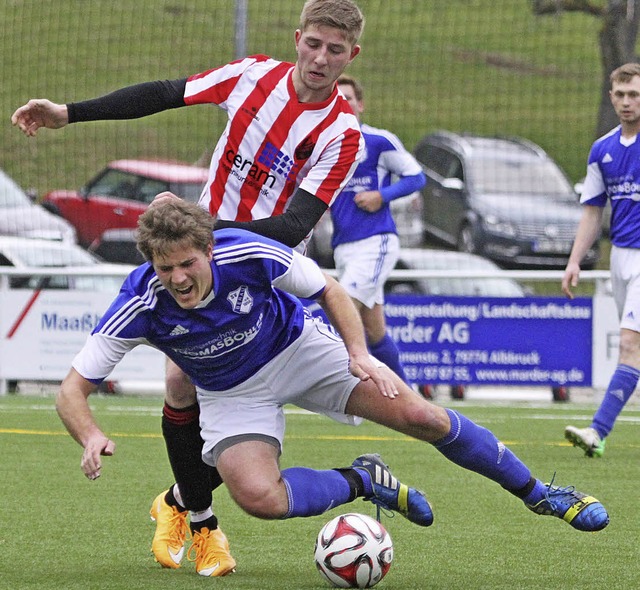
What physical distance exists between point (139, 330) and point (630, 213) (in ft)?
13.7

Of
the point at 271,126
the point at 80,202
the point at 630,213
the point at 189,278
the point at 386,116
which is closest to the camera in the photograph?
the point at 189,278

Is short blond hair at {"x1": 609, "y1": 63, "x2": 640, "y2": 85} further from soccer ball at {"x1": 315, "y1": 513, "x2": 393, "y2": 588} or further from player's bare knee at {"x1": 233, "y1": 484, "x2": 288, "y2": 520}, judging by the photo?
player's bare knee at {"x1": 233, "y1": 484, "x2": 288, "y2": 520}

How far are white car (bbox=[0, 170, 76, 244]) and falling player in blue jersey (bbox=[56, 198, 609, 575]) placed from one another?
1039 cm

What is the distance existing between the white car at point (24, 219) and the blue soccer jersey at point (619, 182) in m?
8.13

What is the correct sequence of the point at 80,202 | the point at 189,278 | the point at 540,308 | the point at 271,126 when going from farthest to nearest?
the point at 80,202 < the point at 540,308 < the point at 271,126 < the point at 189,278

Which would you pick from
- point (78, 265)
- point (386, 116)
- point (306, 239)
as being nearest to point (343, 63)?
point (306, 239)

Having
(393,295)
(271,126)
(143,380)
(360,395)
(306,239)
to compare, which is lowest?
(143,380)

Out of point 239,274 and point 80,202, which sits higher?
point 239,274

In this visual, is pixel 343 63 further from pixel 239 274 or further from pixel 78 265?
pixel 78 265

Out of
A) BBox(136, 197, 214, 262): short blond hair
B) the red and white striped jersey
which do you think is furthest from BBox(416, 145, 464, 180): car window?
BBox(136, 197, 214, 262): short blond hair

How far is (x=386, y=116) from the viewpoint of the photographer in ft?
71.7

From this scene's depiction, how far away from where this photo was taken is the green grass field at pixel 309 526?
4.51 meters

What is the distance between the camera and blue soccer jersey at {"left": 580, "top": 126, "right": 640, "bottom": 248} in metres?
7.68

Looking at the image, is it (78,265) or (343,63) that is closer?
(343,63)
